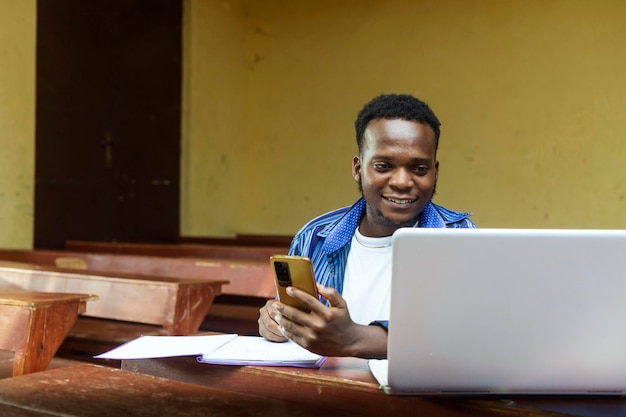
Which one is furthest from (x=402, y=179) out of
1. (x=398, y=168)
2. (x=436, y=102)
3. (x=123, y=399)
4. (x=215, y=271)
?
(x=436, y=102)

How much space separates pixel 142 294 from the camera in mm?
2523

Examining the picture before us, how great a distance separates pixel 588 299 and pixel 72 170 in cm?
411

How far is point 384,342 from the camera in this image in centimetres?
130

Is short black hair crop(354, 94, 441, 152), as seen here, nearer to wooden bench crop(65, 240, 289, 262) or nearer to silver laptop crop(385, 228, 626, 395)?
silver laptop crop(385, 228, 626, 395)

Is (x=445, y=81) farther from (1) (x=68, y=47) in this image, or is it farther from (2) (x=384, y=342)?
(2) (x=384, y=342)

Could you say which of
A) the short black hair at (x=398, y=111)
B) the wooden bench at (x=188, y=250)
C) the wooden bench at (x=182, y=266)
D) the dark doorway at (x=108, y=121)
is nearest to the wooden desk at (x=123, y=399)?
the short black hair at (x=398, y=111)

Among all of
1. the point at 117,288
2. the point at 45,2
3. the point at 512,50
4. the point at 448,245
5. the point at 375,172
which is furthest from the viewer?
the point at 512,50

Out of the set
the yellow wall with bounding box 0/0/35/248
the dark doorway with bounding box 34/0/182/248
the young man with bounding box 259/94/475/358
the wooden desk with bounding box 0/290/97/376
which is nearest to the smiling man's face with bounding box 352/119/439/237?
the young man with bounding box 259/94/475/358

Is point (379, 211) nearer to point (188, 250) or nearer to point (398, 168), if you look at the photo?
point (398, 168)

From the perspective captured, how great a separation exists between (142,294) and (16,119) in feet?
7.14

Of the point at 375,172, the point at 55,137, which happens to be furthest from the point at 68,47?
the point at 375,172

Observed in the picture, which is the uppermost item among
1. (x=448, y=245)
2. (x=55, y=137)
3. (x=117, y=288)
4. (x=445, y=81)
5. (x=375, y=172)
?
(x=445, y=81)

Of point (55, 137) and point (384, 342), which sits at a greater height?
point (55, 137)

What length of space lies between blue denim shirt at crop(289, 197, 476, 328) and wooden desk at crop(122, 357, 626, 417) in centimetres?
47
